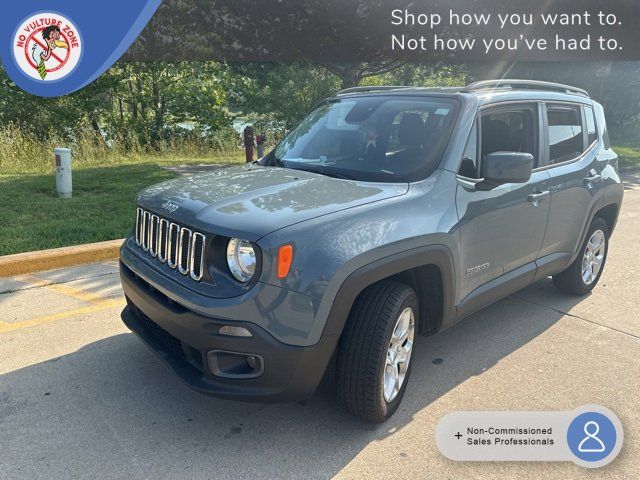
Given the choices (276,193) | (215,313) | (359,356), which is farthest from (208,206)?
(359,356)

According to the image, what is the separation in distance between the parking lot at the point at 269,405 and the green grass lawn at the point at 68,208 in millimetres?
1333

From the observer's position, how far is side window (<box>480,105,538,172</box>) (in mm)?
3814

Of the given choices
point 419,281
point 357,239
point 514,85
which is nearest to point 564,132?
point 514,85

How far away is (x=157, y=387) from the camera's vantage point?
11.1ft

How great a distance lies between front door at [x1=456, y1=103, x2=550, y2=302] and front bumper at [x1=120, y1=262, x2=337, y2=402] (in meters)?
Answer: 1.23

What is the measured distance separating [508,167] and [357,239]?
1.19m

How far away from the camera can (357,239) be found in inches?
108

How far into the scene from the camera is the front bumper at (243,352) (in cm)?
258

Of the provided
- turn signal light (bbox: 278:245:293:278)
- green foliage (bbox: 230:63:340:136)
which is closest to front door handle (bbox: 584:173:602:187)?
turn signal light (bbox: 278:245:293:278)

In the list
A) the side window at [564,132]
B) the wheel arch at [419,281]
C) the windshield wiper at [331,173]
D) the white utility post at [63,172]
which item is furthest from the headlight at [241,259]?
the white utility post at [63,172]

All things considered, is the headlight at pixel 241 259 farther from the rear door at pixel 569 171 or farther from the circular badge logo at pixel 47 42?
the circular badge logo at pixel 47 42

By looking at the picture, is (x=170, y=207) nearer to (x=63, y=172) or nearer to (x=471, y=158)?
(x=471, y=158)

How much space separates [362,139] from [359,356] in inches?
63.1

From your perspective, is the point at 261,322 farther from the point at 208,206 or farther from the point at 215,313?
the point at 208,206
